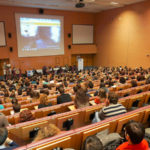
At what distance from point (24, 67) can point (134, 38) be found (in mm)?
8856

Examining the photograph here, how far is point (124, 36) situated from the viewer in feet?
39.1

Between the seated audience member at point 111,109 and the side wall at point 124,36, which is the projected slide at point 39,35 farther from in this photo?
the seated audience member at point 111,109

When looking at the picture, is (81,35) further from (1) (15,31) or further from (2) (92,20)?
(1) (15,31)

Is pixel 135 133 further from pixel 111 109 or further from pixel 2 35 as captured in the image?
pixel 2 35

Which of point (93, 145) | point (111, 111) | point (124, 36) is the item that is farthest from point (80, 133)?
point (124, 36)

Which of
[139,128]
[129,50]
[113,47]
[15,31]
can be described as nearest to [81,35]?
[113,47]

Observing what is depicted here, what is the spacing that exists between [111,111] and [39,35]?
11.3 metres

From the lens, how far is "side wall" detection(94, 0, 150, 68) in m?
10.3

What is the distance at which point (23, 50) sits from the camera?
39.0 feet

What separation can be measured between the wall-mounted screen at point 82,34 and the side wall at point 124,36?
69 centimetres

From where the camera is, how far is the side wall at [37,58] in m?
11.0

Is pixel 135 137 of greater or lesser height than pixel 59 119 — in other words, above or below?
above

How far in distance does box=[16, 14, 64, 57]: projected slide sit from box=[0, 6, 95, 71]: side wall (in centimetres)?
35

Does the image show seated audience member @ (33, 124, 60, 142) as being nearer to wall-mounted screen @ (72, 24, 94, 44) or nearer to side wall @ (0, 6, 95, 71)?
side wall @ (0, 6, 95, 71)
